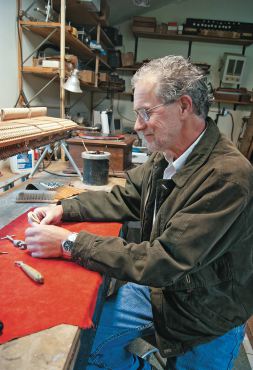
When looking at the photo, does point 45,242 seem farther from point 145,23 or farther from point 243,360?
point 145,23

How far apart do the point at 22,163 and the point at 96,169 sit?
0.55 metres

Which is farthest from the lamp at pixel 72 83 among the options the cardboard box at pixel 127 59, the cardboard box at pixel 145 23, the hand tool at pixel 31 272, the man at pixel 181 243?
the cardboard box at pixel 145 23

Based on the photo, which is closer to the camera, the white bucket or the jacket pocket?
the jacket pocket

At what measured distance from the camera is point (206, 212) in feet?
2.49

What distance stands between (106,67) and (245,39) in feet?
7.35

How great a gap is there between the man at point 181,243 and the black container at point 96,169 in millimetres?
555

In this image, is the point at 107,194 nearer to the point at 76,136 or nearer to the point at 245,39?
the point at 76,136

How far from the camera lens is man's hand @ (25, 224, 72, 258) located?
0.86m

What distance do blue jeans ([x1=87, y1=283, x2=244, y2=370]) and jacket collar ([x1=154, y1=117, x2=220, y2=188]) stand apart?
0.57 metres

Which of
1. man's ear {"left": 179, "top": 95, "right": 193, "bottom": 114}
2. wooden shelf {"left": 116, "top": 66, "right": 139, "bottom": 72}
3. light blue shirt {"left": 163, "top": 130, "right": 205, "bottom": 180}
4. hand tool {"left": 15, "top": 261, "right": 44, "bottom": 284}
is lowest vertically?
hand tool {"left": 15, "top": 261, "right": 44, "bottom": 284}

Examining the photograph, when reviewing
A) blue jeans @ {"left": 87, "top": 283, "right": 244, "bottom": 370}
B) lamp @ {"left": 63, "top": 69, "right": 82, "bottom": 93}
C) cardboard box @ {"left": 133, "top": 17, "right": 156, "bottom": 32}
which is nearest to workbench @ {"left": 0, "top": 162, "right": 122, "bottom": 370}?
blue jeans @ {"left": 87, "top": 283, "right": 244, "bottom": 370}

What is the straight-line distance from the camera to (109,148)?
6.33 ft

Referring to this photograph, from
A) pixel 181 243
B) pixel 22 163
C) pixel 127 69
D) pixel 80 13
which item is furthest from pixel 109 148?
pixel 127 69

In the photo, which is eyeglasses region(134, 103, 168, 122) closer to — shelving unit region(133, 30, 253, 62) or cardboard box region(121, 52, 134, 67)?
cardboard box region(121, 52, 134, 67)
